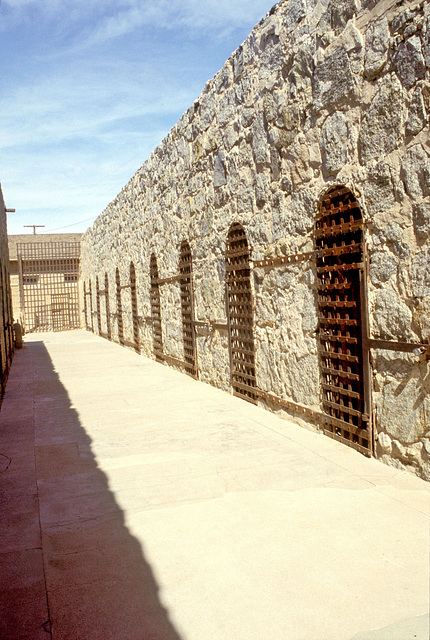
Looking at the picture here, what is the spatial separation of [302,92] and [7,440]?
4.07 metres

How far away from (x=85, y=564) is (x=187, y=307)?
19.2 feet

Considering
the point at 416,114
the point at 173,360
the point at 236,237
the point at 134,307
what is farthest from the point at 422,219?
the point at 134,307

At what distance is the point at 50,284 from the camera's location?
25062mm

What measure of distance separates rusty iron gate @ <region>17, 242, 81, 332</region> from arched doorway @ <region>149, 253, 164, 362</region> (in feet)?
50.2

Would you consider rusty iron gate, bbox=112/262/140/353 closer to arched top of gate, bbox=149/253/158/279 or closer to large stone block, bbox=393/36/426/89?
arched top of gate, bbox=149/253/158/279

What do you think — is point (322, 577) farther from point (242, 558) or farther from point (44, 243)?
point (44, 243)

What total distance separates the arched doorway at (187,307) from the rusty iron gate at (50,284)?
689 inches

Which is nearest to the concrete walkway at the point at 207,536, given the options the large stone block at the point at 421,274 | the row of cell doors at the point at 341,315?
the row of cell doors at the point at 341,315

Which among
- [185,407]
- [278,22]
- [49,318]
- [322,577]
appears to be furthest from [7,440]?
[49,318]

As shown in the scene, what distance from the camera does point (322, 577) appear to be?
252 cm

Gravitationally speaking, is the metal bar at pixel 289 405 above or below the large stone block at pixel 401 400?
below

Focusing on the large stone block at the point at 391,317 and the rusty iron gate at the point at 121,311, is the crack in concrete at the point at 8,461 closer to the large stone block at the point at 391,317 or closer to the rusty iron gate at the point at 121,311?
the large stone block at the point at 391,317

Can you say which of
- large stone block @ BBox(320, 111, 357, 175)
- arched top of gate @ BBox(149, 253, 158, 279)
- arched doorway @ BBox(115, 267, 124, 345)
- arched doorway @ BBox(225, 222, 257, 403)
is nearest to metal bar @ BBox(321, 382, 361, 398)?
arched doorway @ BBox(225, 222, 257, 403)

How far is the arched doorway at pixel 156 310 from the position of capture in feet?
34.0
